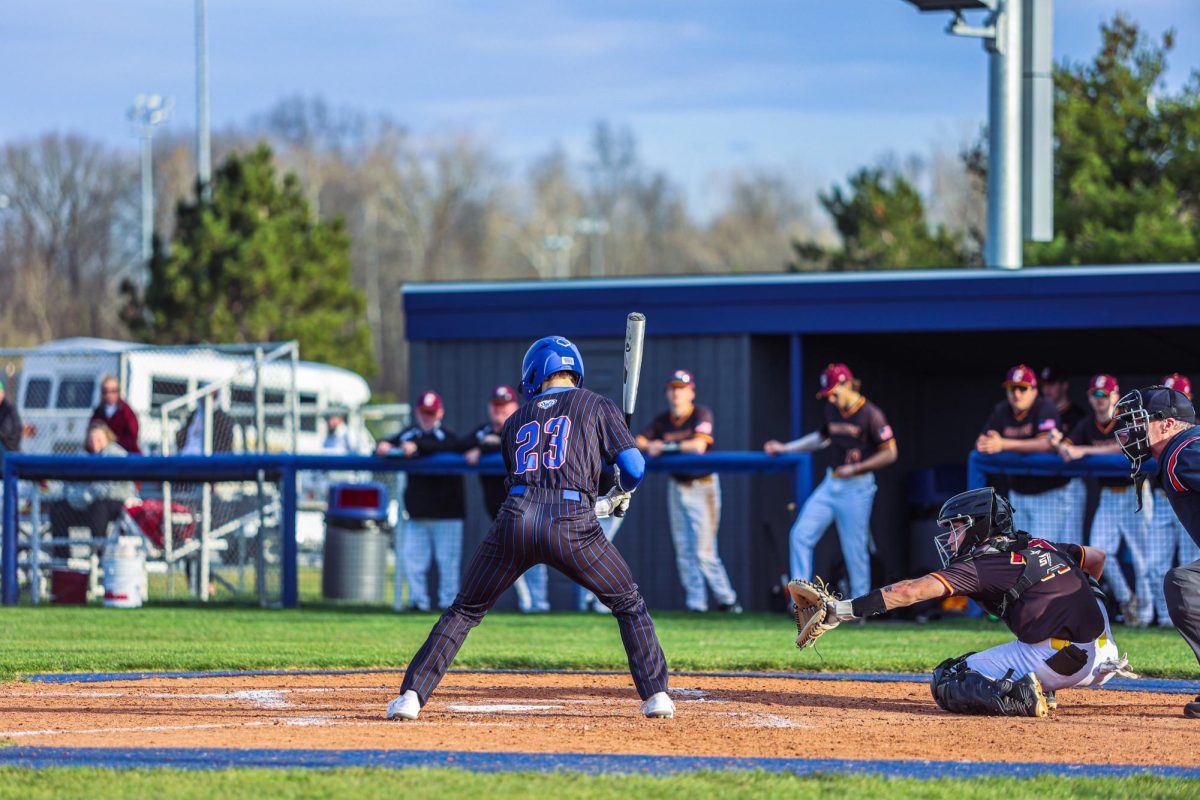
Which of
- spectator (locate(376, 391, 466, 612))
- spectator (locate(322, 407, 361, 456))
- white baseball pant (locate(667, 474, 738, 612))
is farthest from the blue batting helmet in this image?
spectator (locate(322, 407, 361, 456))

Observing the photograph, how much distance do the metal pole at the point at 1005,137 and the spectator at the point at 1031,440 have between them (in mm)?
3387

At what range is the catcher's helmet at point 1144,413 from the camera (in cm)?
720

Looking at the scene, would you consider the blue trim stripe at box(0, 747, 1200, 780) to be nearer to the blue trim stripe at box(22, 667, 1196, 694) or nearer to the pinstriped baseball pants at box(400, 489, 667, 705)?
the pinstriped baseball pants at box(400, 489, 667, 705)

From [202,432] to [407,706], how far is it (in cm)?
1053

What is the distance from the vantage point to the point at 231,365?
2611cm

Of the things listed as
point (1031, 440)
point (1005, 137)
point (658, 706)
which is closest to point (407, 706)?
point (658, 706)

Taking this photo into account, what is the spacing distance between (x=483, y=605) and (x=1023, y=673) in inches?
99.9

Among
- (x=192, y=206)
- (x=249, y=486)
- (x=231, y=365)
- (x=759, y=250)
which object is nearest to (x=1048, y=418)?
(x=249, y=486)

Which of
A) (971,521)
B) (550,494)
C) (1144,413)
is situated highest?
(1144,413)

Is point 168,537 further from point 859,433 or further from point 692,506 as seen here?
point 859,433

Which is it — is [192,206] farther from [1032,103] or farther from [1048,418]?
[1048,418]

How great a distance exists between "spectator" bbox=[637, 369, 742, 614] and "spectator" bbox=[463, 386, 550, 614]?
122 centimetres

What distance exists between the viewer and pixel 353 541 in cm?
1564

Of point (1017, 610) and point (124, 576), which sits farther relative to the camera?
point (124, 576)
